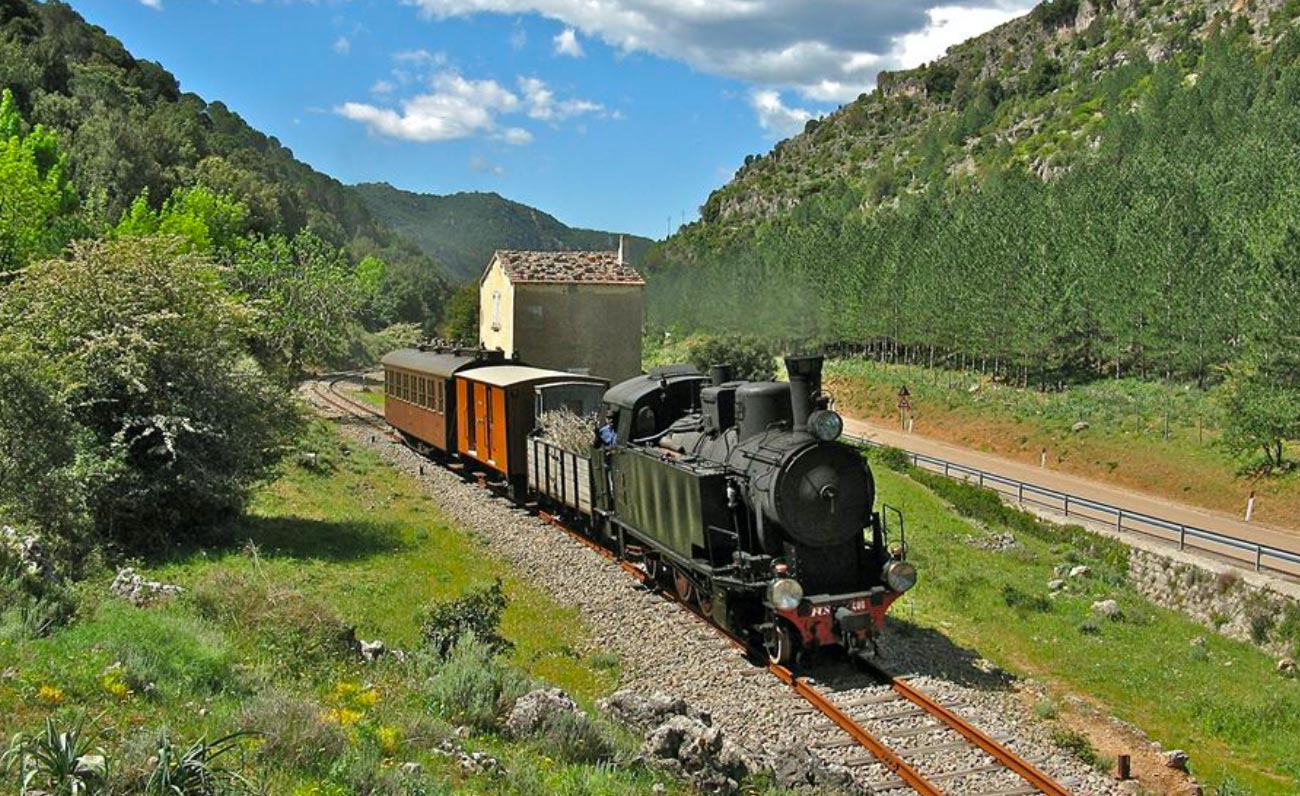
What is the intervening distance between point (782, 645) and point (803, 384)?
3.32 m

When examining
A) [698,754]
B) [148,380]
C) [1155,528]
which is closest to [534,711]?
[698,754]

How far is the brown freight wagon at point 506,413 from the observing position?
75.6 ft

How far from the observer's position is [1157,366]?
4656cm

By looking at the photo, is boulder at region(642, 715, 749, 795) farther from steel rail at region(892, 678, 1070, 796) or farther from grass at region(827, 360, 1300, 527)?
grass at region(827, 360, 1300, 527)

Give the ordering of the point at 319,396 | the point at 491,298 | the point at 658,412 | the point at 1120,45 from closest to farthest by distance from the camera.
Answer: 1. the point at 658,412
2. the point at 491,298
3. the point at 319,396
4. the point at 1120,45

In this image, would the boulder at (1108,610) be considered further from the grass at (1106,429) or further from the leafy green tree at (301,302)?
the leafy green tree at (301,302)

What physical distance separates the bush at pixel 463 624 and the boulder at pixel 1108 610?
9.94 metres

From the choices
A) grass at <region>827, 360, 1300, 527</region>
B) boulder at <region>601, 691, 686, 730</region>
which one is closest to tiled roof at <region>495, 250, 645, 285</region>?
grass at <region>827, 360, 1300, 527</region>

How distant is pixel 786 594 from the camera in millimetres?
12234

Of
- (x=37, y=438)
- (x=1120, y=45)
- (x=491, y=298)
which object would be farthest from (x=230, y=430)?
(x=1120, y=45)

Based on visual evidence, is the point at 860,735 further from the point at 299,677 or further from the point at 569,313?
the point at 569,313

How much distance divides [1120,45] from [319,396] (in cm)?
13971

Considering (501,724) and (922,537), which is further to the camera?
(922,537)

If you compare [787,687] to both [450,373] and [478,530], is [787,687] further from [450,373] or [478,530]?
[450,373]
